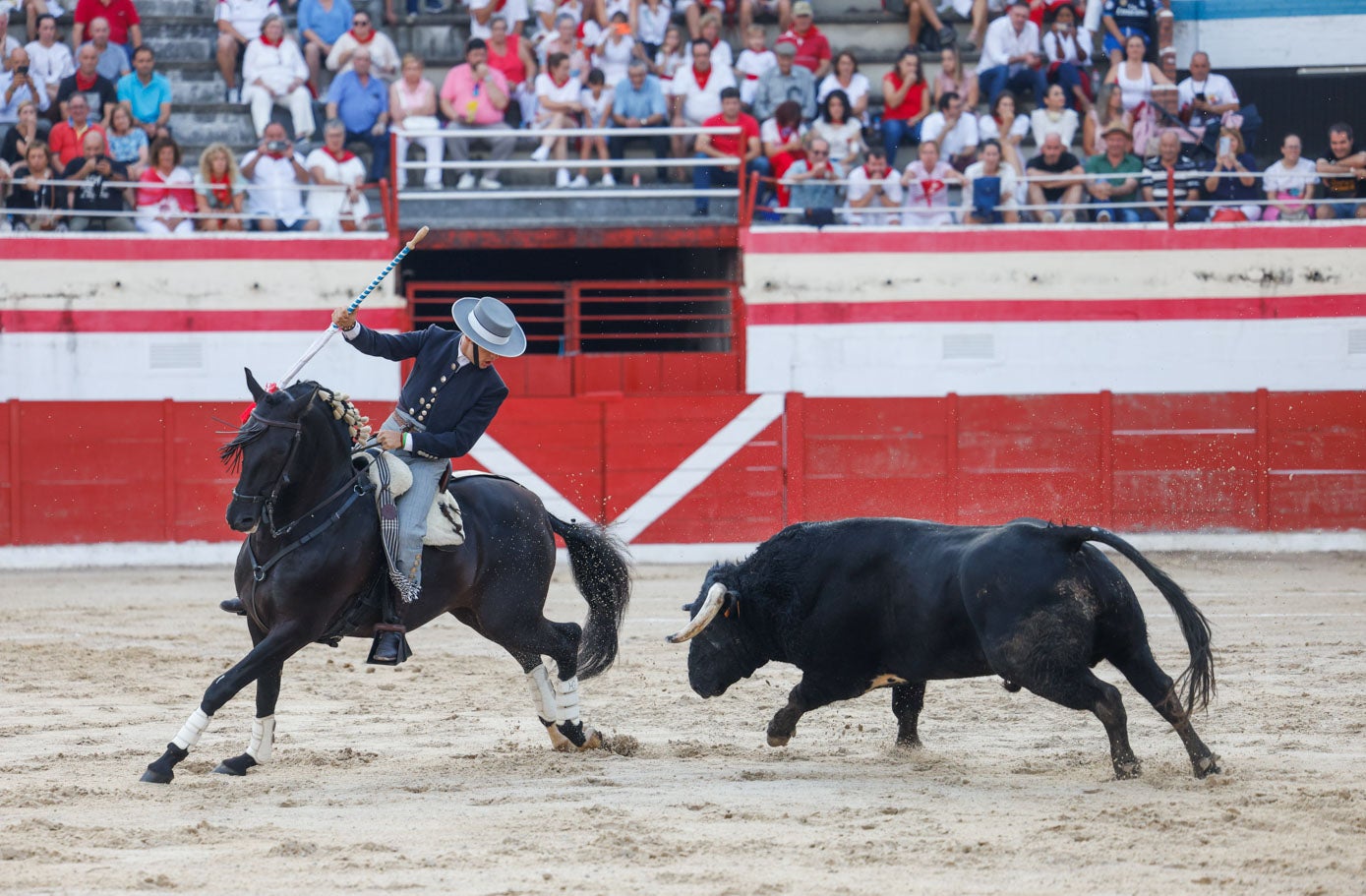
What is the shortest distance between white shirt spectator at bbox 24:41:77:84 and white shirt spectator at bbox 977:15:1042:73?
8.14m

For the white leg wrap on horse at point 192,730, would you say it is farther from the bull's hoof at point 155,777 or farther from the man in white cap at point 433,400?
the man in white cap at point 433,400

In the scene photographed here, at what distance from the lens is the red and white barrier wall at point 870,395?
13.5 m

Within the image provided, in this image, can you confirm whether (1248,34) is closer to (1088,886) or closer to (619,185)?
(619,185)

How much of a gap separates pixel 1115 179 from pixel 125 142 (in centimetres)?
843

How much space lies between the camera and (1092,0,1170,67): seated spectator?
15453 millimetres

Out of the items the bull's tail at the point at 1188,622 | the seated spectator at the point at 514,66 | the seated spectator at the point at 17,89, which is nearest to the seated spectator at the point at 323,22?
the seated spectator at the point at 514,66

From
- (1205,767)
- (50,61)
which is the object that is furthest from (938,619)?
(50,61)

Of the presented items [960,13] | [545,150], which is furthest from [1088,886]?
[960,13]

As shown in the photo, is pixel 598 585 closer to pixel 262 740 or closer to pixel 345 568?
pixel 345 568

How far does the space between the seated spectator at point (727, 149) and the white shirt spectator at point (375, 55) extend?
2772 millimetres

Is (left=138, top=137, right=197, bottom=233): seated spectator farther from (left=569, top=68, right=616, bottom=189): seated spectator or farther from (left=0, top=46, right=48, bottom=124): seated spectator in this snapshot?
(left=569, top=68, right=616, bottom=189): seated spectator

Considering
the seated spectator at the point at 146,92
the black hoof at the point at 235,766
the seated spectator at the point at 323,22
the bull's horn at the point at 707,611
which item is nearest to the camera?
the black hoof at the point at 235,766

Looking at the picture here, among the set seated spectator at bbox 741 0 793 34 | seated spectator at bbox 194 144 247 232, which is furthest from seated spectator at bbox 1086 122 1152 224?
seated spectator at bbox 194 144 247 232

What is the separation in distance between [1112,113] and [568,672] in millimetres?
9919
